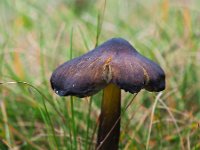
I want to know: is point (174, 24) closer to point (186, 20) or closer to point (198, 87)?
point (186, 20)

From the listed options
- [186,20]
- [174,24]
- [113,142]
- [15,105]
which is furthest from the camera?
[174,24]

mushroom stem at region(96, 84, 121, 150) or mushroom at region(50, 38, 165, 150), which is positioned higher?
mushroom at region(50, 38, 165, 150)

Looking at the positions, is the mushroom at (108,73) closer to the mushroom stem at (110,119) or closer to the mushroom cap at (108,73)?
the mushroom cap at (108,73)

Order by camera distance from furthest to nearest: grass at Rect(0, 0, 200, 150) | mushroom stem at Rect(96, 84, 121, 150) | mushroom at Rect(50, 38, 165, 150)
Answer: grass at Rect(0, 0, 200, 150), mushroom stem at Rect(96, 84, 121, 150), mushroom at Rect(50, 38, 165, 150)

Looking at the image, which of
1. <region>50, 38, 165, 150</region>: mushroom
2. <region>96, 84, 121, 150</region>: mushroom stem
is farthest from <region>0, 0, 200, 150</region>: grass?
<region>50, 38, 165, 150</region>: mushroom

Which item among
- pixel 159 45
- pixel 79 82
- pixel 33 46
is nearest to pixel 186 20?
pixel 159 45

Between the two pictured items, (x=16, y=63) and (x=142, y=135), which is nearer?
(x=142, y=135)

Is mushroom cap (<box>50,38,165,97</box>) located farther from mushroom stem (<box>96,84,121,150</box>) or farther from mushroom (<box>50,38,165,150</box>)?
mushroom stem (<box>96,84,121,150</box>)
